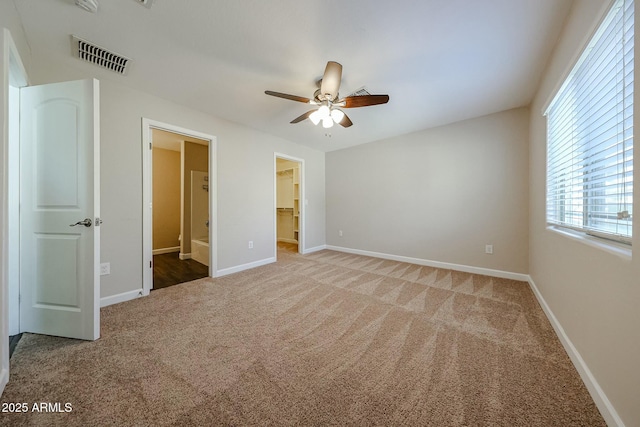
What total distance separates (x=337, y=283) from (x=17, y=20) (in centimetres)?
353

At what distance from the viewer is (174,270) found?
3492 mm

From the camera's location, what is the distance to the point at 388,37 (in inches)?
65.1

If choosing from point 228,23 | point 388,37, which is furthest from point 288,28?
point 388,37

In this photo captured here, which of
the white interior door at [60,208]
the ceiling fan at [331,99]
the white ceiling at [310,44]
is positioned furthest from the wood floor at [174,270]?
the ceiling fan at [331,99]

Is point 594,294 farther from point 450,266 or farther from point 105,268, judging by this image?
point 105,268

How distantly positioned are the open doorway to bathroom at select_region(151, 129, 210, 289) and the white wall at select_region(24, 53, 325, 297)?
2.47ft

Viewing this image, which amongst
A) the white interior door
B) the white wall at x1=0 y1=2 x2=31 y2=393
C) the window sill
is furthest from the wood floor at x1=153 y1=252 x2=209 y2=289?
the window sill

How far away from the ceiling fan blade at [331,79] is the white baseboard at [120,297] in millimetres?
2953

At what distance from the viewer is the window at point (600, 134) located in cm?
104

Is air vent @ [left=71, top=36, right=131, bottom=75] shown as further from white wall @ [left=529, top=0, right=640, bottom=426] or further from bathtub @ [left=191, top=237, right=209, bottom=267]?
white wall @ [left=529, top=0, right=640, bottom=426]

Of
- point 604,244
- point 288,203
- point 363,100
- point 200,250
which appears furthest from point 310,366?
point 288,203

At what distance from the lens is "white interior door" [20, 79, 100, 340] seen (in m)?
1.61

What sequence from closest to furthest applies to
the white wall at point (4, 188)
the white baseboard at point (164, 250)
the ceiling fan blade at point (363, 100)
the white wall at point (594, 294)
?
the white wall at point (594, 294), the white wall at point (4, 188), the ceiling fan blade at point (363, 100), the white baseboard at point (164, 250)

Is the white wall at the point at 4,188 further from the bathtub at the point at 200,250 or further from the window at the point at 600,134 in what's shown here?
the window at the point at 600,134
